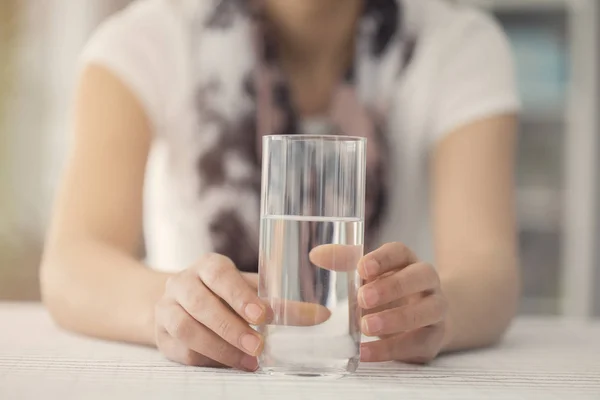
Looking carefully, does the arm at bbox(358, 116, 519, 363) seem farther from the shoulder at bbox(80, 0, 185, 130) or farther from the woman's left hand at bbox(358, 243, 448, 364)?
the shoulder at bbox(80, 0, 185, 130)

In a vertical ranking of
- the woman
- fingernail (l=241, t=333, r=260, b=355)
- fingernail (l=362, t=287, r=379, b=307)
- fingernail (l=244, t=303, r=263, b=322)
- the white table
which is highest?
the woman

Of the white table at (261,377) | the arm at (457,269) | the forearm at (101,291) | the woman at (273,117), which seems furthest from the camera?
the woman at (273,117)

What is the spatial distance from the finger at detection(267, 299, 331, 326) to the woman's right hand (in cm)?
1

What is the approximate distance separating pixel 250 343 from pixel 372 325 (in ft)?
0.35

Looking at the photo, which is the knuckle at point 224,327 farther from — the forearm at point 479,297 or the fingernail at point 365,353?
the forearm at point 479,297

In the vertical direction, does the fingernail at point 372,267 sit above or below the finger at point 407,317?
above

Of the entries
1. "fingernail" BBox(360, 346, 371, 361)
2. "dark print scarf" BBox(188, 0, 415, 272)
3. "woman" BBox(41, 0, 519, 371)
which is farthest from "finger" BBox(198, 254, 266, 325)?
"dark print scarf" BBox(188, 0, 415, 272)

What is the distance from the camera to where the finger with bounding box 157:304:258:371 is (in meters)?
0.66

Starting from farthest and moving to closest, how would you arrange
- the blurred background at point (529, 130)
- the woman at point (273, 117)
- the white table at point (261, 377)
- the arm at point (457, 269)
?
the blurred background at point (529, 130), the woman at point (273, 117), the arm at point (457, 269), the white table at point (261, 377)

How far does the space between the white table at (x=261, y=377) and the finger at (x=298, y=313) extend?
47mm

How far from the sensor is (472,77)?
127 cm

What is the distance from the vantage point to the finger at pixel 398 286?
64 cm

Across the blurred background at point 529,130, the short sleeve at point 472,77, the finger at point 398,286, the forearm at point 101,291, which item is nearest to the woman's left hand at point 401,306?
the finger at point 398,286

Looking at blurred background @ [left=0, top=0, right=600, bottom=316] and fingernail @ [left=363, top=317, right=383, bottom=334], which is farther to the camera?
blurred background @ [left=0, top=0, right=600, bottom=316]
